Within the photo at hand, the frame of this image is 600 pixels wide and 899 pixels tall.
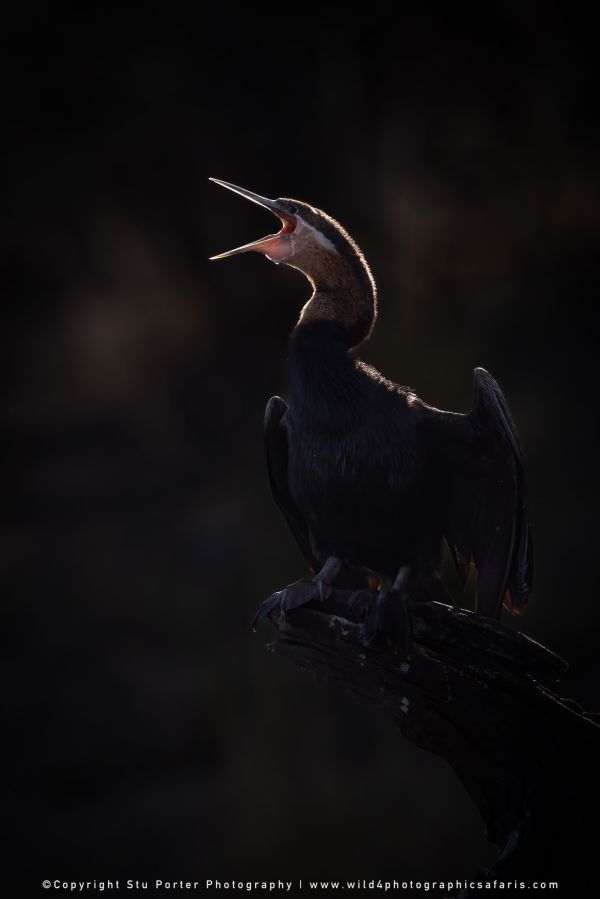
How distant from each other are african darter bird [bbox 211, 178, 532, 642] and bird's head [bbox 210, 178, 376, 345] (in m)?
0.01

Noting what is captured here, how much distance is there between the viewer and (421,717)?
2535 mm

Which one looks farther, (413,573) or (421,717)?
(413,573)

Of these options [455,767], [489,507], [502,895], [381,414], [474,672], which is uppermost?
[381,414]

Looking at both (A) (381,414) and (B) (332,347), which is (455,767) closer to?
(A) (381,414)

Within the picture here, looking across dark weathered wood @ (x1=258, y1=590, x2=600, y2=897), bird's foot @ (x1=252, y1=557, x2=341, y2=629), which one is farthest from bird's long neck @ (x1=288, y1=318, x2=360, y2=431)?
dark weathered wood @ (x1=258, y1=590, x2=600, y2=897)

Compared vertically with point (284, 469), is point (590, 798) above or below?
below

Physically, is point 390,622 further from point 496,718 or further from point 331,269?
point 331,269

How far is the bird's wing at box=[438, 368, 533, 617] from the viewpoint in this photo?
2.65m

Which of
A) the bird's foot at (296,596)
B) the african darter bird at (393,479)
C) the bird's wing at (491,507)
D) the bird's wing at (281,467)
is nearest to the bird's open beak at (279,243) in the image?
the african darter bird at (393,479)

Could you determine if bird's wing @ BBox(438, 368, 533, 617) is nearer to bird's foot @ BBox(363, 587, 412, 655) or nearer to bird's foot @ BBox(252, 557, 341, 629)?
bird's foot @ BBox(363, 587, 412, 655)

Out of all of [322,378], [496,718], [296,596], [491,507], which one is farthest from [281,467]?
[496,718]

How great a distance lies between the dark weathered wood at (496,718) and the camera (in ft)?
7.93

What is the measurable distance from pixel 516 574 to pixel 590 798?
0.59 meters

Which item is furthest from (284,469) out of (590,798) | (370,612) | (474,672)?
(590,798)
